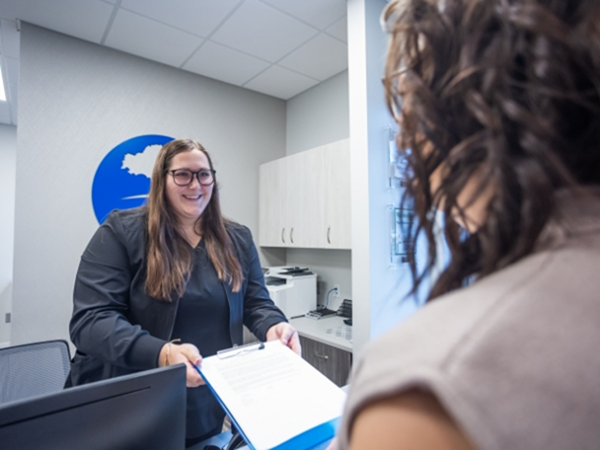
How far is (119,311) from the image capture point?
1.07 metres

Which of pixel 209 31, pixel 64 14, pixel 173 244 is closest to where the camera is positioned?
pixel 173 244

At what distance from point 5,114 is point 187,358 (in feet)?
14.2

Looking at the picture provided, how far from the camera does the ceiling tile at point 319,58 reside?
252cm

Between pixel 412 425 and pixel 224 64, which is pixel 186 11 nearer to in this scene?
pixel 224 64

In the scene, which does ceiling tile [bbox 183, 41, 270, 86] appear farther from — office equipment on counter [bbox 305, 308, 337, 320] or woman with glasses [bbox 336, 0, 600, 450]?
woman with glasses [bbox 336, 0, 600, 450]

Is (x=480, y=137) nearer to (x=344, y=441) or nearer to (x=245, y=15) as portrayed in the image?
(x=344, y=441)

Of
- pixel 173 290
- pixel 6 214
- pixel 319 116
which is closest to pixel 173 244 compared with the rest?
pixel 173 290

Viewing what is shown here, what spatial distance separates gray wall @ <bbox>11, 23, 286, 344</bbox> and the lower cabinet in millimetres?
1714

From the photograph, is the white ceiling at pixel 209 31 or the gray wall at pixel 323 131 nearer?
the white ceiling at pixel 209 31

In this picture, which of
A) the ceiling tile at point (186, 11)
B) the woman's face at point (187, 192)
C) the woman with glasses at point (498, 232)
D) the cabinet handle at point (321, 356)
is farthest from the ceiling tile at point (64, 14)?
the cabinet handle at point (321, 356)

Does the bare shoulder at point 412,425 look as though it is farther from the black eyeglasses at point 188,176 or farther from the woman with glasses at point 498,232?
the black eyeglasses at point 188,176

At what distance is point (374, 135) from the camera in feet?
6.52

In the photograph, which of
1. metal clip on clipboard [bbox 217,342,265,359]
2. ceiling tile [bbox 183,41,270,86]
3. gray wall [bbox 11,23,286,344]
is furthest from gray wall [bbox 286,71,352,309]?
metal clip on clipboard [bbox 217,342,265,359]

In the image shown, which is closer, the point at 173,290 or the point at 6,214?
the point at 173,290
